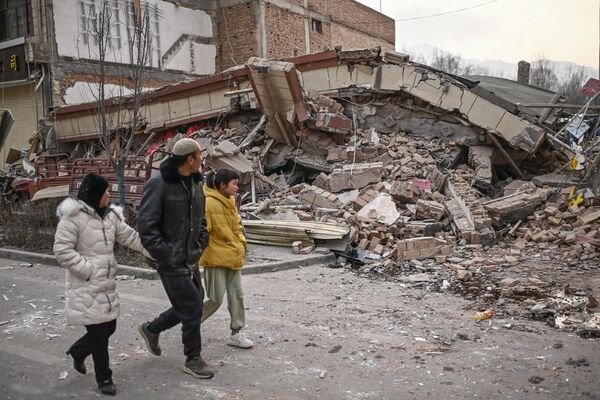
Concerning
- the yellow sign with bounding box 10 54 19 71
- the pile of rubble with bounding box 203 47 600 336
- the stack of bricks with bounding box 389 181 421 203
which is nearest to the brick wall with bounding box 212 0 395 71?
the yellow sign with bounding box 10 54 19 71

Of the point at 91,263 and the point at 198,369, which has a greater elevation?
the point at 91,263

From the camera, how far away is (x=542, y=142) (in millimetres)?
12625

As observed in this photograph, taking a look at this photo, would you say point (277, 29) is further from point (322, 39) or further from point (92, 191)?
point (92, 191)

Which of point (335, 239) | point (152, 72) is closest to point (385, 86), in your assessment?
point (335, 239)

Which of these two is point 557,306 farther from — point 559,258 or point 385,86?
point 385,86

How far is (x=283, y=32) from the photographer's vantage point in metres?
25.2

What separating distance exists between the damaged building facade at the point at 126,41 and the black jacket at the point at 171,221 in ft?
40.0

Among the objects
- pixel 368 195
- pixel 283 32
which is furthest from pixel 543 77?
pixel 368 195

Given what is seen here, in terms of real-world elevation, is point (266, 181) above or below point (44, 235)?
above

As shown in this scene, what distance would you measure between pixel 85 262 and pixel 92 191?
1.65 feet

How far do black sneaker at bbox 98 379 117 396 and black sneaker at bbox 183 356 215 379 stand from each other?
0.57 meters

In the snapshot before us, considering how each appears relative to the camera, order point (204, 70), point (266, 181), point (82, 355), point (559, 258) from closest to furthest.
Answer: point (82, 355) → point (559, 258) → point (266, 181) → point (204, 70)

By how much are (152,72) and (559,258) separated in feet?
59.0

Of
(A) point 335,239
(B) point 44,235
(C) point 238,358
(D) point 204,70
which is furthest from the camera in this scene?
(D) point 204,70
